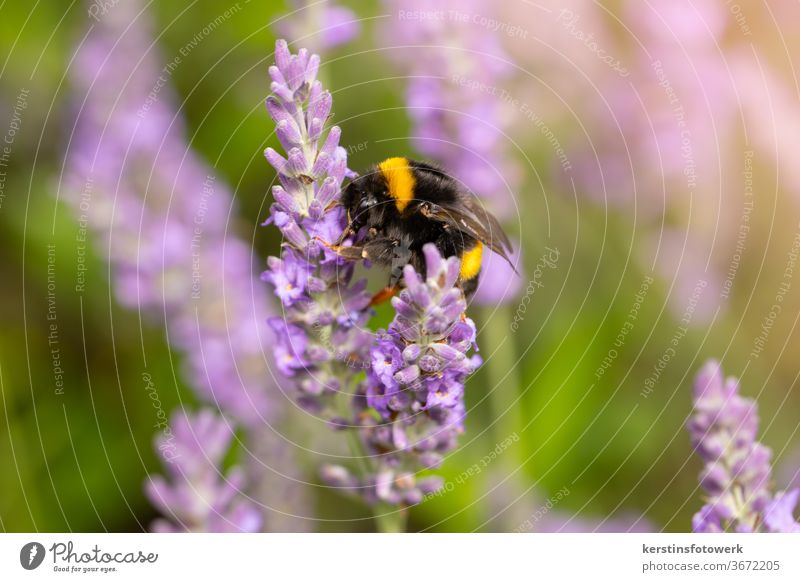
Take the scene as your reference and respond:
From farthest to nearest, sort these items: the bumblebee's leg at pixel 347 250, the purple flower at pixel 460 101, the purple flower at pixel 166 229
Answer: the purple flower at pixel 166 229 < the purple flower at pixel 460 101 < the bumblebee's leg at pixel 347 250

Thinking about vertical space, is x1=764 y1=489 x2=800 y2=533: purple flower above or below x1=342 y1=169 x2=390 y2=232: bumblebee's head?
below

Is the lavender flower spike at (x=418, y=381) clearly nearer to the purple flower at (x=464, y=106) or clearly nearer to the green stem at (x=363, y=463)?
the green stem at (x=363, y=463)

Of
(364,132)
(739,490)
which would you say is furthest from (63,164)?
(739,490)

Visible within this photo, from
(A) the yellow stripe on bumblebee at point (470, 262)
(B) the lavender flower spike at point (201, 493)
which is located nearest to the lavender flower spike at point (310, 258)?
(A) the yellow stripe on bumblebee at point (470, 262)

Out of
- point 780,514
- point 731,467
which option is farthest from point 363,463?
point 780,514

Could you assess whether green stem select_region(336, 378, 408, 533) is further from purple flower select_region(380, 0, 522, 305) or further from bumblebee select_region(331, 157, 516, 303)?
purple flower select_region(380, 0, 522, 305)

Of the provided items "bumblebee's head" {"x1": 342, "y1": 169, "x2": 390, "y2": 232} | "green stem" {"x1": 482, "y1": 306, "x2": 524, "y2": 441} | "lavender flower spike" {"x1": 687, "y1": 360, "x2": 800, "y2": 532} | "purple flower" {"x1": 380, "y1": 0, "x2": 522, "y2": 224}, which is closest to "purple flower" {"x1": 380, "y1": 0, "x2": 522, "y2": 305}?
"purple flower" {"x1": 380, "y1": 0, "x2": 522, "y2": 224}

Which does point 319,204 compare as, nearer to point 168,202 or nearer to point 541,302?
point 168,202
